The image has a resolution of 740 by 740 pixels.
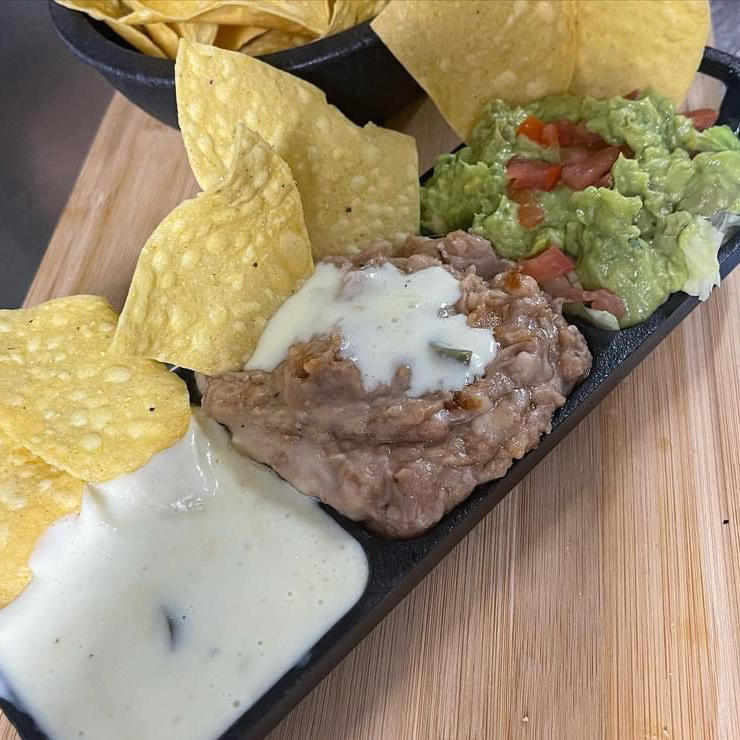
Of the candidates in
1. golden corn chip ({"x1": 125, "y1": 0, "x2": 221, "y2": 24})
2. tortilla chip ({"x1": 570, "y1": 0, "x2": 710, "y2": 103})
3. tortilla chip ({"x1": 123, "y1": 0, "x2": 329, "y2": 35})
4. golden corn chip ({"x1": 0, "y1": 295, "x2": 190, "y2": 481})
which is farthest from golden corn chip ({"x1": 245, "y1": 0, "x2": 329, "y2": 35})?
golden corn chip ({"x1": 0, "y1": 295, "x2": 190, "y2": 481})

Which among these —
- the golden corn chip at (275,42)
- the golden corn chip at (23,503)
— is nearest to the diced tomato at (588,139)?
the golden corn chip at (275,42)

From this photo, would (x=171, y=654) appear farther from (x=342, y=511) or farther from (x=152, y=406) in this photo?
(x=152, y=406)

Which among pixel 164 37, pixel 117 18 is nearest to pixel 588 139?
pixel 164 37

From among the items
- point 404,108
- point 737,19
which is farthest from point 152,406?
point 737,19

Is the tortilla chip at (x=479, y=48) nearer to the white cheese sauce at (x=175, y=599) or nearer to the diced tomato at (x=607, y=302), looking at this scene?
the diced tomato at (x=607, y=302)

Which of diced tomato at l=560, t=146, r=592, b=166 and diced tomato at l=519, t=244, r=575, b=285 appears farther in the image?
diced tomato at l=560, t=146, r=592, b=166

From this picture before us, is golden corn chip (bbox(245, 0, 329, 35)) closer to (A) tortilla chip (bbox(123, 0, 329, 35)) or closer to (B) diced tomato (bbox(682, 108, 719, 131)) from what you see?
(A) tortilla chip (bbox(123, 0, 329, 35))
